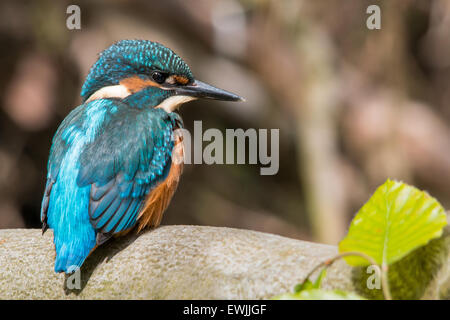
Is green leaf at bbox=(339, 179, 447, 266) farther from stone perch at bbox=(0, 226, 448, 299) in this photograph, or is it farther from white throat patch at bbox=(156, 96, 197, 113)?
white throat patch at bbox=(156, 96, 197, 113)

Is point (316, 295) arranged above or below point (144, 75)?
below

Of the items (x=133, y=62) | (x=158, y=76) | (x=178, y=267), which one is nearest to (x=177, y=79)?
(x=158, y=76)

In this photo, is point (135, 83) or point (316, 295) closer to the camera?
point (316, 295)

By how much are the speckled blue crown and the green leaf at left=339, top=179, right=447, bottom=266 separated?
1497mm

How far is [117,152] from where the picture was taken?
2449mm

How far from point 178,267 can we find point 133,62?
1184 millimetres

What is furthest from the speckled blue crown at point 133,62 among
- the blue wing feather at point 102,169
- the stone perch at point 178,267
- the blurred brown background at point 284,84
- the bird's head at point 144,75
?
the blurred brown background at point 284,84

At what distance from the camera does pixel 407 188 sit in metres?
1.45

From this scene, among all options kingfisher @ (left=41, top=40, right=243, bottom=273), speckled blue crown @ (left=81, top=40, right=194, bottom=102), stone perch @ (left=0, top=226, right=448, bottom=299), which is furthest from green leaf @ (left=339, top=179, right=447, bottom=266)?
speckled blue crown @ (left=81, top=40, right=194, bottom=102)

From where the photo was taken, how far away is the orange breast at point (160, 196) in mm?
2547

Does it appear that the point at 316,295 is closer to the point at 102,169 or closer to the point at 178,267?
the point at 178,267

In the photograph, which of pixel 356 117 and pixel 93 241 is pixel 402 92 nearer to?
pixel 356 117

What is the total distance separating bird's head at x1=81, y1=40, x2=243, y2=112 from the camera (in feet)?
8.93

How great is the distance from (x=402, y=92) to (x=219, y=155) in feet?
5.48
